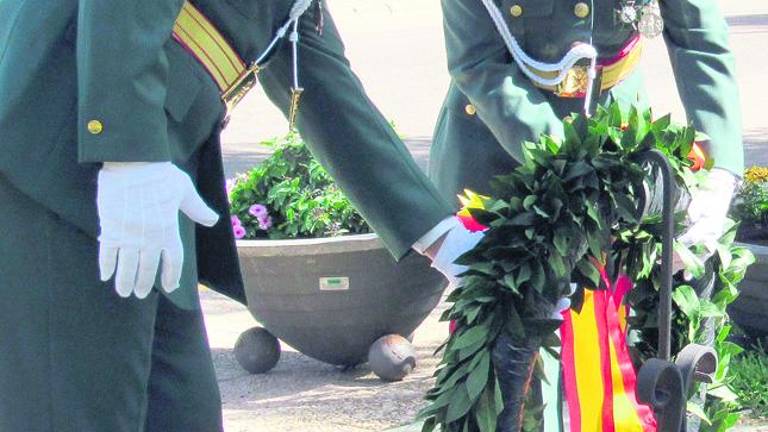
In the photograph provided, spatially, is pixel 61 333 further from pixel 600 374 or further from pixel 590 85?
pixel 590 85

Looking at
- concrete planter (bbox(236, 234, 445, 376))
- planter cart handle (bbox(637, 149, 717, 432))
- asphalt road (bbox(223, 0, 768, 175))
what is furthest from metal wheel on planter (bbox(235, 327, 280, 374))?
planter cart handle (bbox(637, 149, 717, 432))

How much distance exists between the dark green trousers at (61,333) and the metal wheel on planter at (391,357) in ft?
8.48

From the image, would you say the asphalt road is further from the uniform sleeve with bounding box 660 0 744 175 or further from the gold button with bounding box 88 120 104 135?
the gold button with bounding box 88 120 104 135

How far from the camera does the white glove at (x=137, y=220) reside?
78.4 inches

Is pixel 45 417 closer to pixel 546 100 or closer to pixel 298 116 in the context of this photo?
pixel 298 116

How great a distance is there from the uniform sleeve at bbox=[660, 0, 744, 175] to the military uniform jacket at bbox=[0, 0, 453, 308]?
0.99 meters

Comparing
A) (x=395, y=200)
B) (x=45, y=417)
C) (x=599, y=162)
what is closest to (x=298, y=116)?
(x=395, y=200)

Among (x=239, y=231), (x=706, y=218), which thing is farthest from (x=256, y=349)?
(x=706, y=218)

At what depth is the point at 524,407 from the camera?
2285 millimetres

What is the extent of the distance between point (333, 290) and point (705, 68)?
178cm

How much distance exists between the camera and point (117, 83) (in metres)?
2.00

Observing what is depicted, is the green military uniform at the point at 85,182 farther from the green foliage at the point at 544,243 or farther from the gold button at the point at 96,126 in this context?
the green foliage at the point at 544,243

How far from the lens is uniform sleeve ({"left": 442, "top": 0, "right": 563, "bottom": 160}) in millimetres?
3109

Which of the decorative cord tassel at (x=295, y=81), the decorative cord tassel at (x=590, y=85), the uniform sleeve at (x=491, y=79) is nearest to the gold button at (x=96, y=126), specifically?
the decorative cord tassel at (x=295, y=81)
